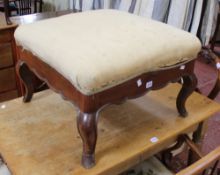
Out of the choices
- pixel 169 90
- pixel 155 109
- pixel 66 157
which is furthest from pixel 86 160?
pixel 169 90

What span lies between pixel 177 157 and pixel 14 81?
109 centimetres

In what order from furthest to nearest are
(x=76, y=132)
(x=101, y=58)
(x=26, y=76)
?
(x=26, y=76) → (x=76, y=132) → (x=101, y=58)

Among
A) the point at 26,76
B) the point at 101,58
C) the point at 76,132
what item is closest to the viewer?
the point at 101,58

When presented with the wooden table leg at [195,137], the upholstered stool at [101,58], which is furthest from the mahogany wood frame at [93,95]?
the wooden table leg at [195,137]

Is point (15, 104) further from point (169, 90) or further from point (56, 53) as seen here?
point (169, 90)

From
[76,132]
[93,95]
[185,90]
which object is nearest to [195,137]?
[185,90]

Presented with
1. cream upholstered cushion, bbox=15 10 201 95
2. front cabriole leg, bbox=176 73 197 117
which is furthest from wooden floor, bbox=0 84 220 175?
cream upholstered cushion, bbox=15 10 201 95

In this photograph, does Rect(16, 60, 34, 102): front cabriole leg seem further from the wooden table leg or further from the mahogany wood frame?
the wooden table leg

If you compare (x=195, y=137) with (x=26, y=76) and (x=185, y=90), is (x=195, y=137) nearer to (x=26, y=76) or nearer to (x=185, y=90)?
(x=185, y=90)

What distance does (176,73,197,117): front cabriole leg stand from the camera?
95cm

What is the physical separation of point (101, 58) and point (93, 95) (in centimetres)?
10

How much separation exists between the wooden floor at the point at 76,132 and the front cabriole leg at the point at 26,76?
4 centimetres

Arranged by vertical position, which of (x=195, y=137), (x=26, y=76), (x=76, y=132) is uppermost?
(x=26, y=76)

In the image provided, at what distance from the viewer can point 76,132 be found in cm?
98
